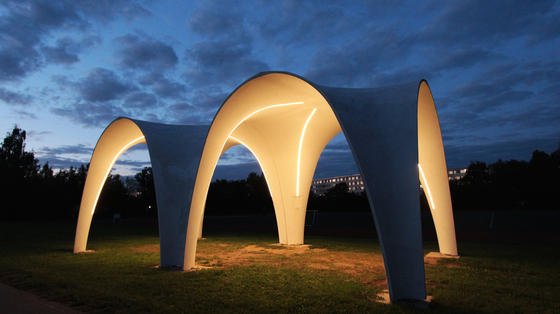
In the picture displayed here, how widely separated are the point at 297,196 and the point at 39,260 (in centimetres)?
990

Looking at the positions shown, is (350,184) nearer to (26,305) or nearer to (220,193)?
(220,193)

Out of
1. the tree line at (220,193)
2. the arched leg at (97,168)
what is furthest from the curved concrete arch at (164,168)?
the tree line at (220,193)

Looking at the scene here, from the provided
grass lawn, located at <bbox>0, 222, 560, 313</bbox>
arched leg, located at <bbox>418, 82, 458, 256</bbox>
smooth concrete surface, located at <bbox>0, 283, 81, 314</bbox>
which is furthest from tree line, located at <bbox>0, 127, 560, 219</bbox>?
smooth concrete surface, located at <bbox>0, 283, 81, 314</bbox>

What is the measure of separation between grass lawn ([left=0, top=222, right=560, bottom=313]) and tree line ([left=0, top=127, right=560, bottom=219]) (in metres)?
30.9

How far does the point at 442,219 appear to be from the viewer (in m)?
12.2

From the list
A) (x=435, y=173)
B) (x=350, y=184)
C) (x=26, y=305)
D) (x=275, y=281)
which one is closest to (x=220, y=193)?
(x=435, y=173)

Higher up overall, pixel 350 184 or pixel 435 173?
pixel 350 184

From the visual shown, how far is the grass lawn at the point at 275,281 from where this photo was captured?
6969 mm

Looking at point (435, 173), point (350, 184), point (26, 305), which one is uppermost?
point (350, 184)

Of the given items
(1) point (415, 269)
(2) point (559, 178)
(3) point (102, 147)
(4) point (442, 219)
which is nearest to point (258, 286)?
(1) point (415, 269)

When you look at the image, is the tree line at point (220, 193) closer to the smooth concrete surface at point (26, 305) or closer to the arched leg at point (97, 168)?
the arched leg at point (97, 168)

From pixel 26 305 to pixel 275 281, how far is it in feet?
16.4

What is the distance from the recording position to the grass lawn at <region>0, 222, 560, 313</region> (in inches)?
274

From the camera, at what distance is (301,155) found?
17.0 m
